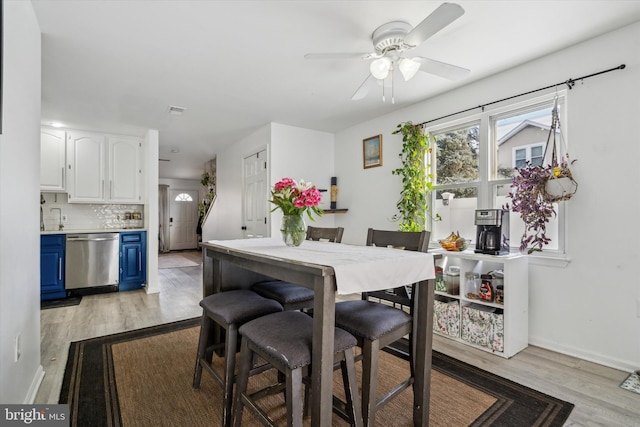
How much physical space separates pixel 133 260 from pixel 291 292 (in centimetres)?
366

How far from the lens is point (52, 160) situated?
4367mm

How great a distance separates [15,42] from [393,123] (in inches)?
139

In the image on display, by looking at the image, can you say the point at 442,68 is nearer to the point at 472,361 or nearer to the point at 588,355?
the point at 472,361

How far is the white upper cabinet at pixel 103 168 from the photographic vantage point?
4.51 meters

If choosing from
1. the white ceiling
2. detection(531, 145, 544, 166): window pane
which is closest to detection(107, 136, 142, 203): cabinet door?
the white ceiling

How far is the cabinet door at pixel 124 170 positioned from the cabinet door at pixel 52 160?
1.88 feet

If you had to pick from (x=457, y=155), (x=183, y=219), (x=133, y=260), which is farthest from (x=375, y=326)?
(x=183, y=219)

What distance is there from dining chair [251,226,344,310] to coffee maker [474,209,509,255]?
4.47 ft

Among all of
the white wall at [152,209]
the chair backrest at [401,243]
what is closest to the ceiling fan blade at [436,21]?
the chair backrest at [401,243]

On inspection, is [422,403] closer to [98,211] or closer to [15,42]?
[15,42]

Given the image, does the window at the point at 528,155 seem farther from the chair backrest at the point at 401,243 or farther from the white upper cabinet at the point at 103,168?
the white upper cabinet at the point at 103,168

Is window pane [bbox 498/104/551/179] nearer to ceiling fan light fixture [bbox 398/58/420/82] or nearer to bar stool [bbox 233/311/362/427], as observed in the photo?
ceiling fan light fixture [bbox 398/58/420/82]

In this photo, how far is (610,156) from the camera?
2.30 metres

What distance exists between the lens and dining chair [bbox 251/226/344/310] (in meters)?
2.04
